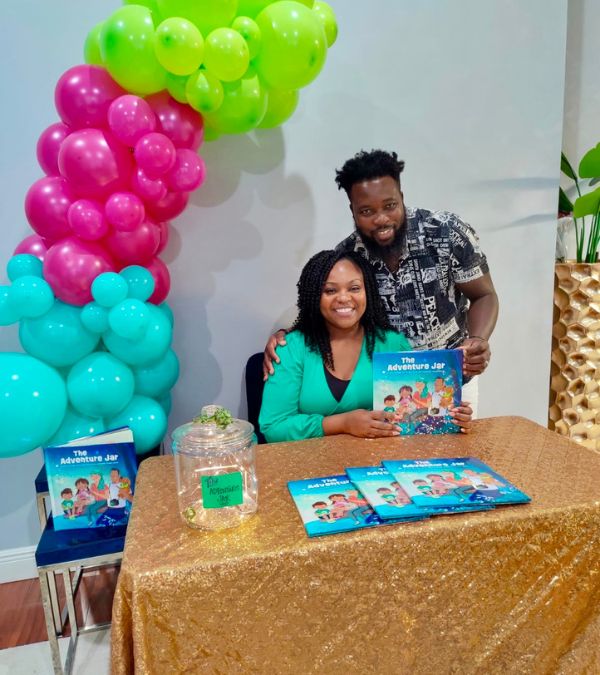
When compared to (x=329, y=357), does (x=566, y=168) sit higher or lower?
higher

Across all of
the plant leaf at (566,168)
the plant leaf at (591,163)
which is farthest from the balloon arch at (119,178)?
the plant leaf at (566,168)

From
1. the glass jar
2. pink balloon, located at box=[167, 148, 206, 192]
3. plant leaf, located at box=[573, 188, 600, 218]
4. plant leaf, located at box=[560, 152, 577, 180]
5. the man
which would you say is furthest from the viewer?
plant leaf, located at box=[560, 152, 577, 180]

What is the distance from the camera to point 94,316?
1.59 metres

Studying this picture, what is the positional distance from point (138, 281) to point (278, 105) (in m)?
0.81

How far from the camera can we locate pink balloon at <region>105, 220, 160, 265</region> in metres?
1.64

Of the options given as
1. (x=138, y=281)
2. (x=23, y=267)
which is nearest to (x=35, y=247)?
(x=23, y=267)

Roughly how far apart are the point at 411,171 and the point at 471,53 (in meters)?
0.59

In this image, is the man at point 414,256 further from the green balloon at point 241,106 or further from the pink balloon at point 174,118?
the pink balloon at point 174,118

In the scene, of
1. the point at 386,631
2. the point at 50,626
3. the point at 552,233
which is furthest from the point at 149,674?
the point at 552,233

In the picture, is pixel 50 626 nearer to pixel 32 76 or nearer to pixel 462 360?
pixel 462 360

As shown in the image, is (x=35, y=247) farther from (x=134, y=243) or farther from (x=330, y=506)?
(x=330, y=506)

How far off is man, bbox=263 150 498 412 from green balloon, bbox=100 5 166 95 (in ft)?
2.64

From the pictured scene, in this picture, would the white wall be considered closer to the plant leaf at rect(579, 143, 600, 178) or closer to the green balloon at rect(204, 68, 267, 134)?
the plant leaf at rect(579, 143, 600, 178)

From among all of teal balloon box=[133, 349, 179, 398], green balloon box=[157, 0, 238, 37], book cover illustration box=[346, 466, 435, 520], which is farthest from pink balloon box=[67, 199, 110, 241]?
book cover illustration box=[346, 466, 435, 520]
